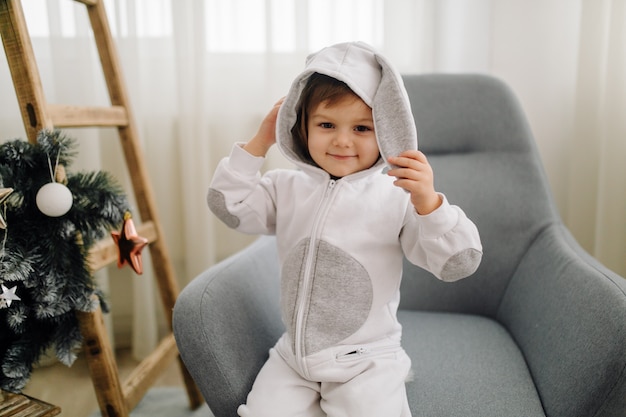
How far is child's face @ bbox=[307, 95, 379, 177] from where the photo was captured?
829mm

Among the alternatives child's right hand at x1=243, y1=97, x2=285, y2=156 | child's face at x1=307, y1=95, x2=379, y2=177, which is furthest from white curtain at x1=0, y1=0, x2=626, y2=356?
child's face at x1=307, y1=95, x2=379, y2=177

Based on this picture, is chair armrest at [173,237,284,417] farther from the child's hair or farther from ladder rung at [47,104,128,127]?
ladder rung at [47,104,128,127]

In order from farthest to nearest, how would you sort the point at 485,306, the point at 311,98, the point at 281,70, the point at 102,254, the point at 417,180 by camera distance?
the point at 281,70 < the point at 485,306 < the point at 102,254 < the point at 311,98 < the point at 417,180

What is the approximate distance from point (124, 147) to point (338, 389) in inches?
35.2

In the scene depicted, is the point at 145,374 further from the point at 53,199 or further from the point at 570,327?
the point at 570,327

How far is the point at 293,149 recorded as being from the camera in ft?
3.14

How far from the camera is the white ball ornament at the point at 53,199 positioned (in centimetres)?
84

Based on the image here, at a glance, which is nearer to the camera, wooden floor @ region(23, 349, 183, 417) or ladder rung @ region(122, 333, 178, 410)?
ladder rung @ region(122, 333, 178, 410)

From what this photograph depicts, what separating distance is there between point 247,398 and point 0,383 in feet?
1.45


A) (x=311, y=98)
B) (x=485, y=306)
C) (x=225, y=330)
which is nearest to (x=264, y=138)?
(x=311, y=98)

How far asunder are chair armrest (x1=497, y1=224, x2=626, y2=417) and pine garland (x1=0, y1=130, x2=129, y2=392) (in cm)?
86

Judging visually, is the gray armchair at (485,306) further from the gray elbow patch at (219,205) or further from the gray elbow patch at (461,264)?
the gray elbow patch at (461,264)

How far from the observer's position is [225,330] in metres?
0.84

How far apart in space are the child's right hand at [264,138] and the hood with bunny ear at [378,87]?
129 mm
